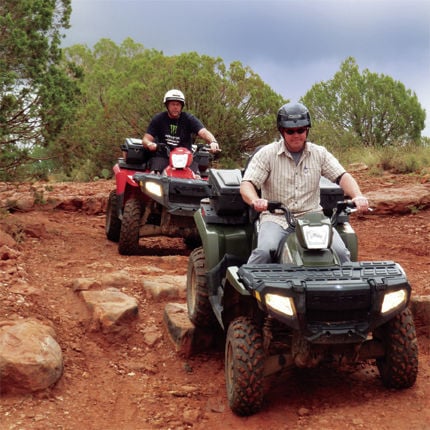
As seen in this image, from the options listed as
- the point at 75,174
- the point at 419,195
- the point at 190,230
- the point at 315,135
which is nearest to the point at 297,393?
the point at 190,230

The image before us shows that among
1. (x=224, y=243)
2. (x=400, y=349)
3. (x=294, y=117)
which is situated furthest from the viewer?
(x=224, y=243)

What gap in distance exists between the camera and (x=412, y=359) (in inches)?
145

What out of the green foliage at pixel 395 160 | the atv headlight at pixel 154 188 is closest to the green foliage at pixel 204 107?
the green foliage at pixel 395 160

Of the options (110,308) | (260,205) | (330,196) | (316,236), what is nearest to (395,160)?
(330,196)

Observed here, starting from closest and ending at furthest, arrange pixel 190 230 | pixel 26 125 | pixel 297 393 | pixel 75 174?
1. pixel 297 393
2. pixel 190 230
3. pixel 26 125
4. pixel 75 174

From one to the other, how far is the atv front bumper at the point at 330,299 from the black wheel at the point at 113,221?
192 inches

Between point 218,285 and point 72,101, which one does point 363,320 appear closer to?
point 218,285

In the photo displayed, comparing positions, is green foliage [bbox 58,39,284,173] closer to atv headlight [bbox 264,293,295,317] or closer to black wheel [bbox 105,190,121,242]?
black wheel [bbox 105,190,121,242]

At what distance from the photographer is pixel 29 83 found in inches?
316

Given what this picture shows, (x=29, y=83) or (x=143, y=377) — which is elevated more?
(x=29, y=83)

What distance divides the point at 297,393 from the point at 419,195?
22.3 ft

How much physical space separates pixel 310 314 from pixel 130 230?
13.9 ft

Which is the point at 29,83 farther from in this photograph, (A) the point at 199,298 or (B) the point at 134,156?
(A) the point at 199,298

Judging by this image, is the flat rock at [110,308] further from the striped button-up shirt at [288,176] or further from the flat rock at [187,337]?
the striped button-up shirt at [288,176]
